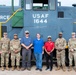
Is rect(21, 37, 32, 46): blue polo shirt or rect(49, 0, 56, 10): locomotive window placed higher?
rect(49, 0, 56, 10): locomotive window

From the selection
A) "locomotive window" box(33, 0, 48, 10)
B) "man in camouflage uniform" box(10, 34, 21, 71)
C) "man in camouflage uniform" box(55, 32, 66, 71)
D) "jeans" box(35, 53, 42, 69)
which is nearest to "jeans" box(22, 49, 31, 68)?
"man in camouflage uniform" box(10, 34, 21, 71)

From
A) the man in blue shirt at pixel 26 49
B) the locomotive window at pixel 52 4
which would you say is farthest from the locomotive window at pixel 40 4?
the man in blue shirt at pixel 26 49

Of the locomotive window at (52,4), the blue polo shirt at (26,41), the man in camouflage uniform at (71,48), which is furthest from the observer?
the locomotive window at (52,4)

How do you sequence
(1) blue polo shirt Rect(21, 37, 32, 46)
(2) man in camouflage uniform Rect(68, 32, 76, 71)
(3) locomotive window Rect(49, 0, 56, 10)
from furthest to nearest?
(3) locomotive window Rect(49, 0, 56, 10) < (2) man in camouflage uniform Rect(68, 32, 76, 71) < (1) blue polo shirt Rect(21, 37, 32, 46)

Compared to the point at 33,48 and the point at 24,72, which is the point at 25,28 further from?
the point at 24,72

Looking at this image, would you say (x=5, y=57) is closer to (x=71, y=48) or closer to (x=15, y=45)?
(x=15, y=45)

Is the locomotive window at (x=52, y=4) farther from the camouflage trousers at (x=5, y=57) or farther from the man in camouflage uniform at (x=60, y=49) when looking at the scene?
the camouflage trousers at (x=5, y=57)

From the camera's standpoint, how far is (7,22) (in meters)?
10.2

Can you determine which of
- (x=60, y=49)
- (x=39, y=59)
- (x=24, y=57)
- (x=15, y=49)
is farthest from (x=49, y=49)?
(x=15, y=49)

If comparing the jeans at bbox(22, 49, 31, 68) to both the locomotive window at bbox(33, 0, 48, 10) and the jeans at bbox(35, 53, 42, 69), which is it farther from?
the locomotive window at bbox(33, 0, 48, 10)

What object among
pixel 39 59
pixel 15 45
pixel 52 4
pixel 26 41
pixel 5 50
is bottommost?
pixel 39 59

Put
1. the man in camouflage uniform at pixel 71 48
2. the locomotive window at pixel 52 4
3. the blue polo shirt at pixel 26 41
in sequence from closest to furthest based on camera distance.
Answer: the blue polo shirt at pixel 26 41 < the man in camouflage uniform at pixel 71 48 < the locomotive window at pixel 52 4

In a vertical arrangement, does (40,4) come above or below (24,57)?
above

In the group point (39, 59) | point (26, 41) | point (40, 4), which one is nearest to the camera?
point (26, 41)
